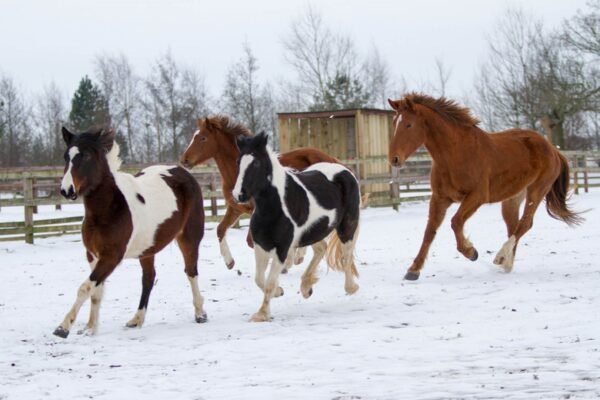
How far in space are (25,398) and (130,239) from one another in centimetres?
221

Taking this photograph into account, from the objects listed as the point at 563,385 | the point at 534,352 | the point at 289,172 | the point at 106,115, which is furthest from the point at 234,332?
the point at 106,115

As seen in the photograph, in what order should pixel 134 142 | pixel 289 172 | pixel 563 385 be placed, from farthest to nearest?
pixel 134 142 → pixel 289 172 → pixel 563 385

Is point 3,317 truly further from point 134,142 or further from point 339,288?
point 134,142

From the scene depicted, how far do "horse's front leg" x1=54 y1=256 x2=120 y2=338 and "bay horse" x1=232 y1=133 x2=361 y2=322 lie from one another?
1158 mm

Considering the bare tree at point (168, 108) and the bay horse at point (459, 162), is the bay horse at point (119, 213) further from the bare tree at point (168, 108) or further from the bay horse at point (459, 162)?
the bare tree at point (168, 108)

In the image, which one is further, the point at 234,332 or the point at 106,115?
the point at 106,115

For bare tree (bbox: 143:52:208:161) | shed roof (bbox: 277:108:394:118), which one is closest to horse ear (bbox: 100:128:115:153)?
shed roof (bbox: 277:108:394:118)

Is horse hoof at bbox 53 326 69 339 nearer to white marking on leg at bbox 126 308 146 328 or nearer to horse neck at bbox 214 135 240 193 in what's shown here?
white marking on leg at bbox 126 308 146 328

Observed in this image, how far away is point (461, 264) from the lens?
934cm

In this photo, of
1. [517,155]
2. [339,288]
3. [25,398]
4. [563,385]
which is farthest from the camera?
[517,155]

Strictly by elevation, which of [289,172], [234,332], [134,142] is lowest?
[234,332]

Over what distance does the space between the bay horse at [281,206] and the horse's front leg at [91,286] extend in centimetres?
116

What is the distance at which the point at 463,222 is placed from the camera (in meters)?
8.58

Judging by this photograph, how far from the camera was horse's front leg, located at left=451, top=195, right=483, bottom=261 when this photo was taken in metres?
8.51
